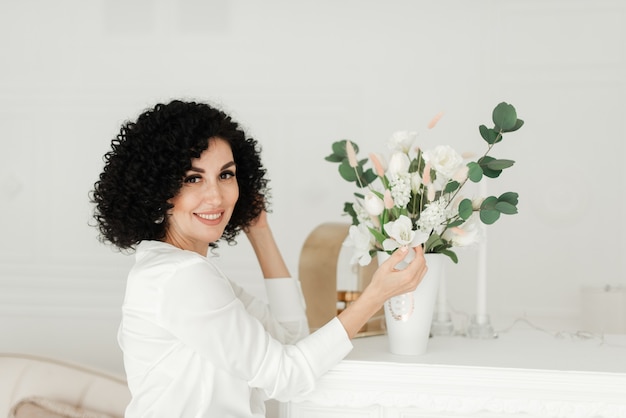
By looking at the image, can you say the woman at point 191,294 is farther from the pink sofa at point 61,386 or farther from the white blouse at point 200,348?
the pink sofa at point 61,386

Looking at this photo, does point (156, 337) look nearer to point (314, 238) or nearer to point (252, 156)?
point (252, 156)

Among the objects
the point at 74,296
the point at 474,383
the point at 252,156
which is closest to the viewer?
the point at 474,383

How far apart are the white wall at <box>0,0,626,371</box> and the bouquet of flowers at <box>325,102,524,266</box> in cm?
190

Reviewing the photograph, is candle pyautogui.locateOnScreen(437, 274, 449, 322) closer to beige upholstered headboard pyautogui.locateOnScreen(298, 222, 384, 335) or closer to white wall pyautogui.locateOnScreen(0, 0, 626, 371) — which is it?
beige upholstered headboard pyautogui.locateOnScreen(298, 222, 384, 335)

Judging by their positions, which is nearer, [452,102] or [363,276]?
[363,276]

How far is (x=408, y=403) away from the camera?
1527 millimetres

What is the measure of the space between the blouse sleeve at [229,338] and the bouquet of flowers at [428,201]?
31 centimetres

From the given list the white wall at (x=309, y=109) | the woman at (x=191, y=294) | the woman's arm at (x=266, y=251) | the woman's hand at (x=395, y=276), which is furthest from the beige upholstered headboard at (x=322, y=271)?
the white wall at (x=309, y=109)

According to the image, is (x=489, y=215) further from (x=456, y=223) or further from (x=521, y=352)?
(x=521, y=352)

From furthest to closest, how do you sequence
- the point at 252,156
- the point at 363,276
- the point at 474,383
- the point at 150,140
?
the point at 363,276, the point at 252,156, the point at 150,140, the point at 474,383

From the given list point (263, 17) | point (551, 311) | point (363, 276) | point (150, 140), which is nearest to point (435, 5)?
point (263, 17)

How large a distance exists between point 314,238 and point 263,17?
1.89 m

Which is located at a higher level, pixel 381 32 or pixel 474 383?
pixel 381 32

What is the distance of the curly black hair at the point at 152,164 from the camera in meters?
1.62
